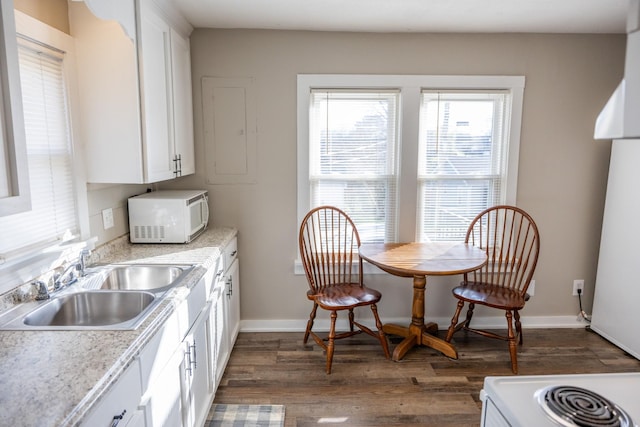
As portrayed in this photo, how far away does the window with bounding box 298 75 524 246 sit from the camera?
10.1 feet

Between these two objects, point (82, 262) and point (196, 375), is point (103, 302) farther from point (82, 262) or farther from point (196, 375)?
point (196, 375)

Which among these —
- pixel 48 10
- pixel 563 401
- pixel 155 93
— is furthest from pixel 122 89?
pixel 563 401

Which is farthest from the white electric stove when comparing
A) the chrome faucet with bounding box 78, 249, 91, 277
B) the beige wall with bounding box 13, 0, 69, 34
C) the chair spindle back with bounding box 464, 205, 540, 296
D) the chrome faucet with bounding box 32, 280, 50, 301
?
the beige wall with bounding box 13, 0, 69, 34

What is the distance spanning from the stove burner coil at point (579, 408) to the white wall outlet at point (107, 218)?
221 centimetres

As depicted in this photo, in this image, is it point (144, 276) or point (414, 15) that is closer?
point (144, 276)

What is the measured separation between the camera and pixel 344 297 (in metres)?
2.82

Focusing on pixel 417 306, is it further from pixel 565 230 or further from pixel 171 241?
pixel 171 241

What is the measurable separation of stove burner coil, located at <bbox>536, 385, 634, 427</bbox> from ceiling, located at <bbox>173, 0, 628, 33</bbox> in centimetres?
214

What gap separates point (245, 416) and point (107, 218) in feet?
4.40

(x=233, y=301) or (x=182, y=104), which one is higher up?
(x=182, y=104)

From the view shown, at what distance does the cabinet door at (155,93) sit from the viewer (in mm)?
2164

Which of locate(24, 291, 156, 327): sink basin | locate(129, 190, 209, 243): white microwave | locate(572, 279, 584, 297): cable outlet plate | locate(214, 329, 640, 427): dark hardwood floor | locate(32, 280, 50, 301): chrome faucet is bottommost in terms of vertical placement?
locate(214, 329, 640, 427): dark hardwood floor

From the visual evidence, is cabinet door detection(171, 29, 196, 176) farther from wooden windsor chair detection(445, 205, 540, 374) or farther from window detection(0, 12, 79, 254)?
wooden windsor chair detection(445, 205, 540, 374)

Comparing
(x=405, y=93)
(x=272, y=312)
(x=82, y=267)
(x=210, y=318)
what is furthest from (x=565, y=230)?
(x=82, y=267)
